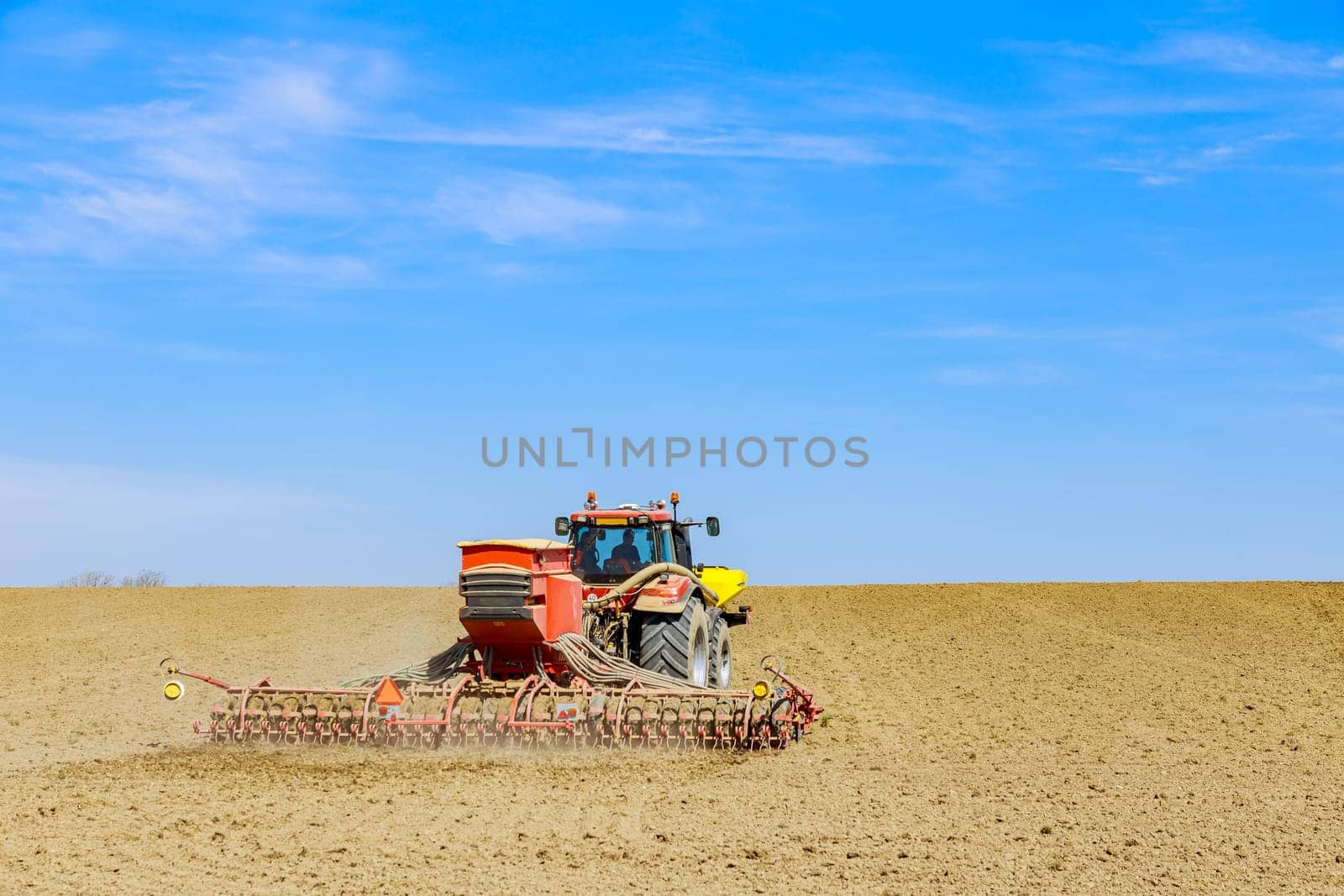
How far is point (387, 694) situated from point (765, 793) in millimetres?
3072

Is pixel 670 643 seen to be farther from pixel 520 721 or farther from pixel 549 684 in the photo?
pixel 520 721

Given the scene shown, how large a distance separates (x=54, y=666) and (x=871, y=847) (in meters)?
11.7

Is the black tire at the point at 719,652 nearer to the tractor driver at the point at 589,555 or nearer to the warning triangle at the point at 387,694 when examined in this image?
the tractor driver at the point at 589,555

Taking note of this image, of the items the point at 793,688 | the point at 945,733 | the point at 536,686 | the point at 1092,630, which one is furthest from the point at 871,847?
the point at 1092,630

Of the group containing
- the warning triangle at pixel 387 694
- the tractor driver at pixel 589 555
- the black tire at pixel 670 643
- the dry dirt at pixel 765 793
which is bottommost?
the dry dirt at pixel 765 793

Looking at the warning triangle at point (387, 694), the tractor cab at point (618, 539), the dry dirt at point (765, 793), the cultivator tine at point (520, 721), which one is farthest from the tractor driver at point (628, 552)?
the warning triangle at point (387, 694)

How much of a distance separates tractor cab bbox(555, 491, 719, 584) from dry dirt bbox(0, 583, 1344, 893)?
7.25 ft

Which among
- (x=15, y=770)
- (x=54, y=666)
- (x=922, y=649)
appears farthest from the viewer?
(x=922, y=649)

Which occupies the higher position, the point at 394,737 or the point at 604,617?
the point at 604,617

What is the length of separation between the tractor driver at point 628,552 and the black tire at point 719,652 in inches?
42.6

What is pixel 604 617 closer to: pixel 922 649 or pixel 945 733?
pixel 945 733

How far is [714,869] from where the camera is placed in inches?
245

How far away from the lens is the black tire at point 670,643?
10711 mm

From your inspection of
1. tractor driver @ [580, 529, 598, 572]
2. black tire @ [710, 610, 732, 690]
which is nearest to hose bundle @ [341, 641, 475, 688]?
tractor driver @ [580, 529, 598, 572]
